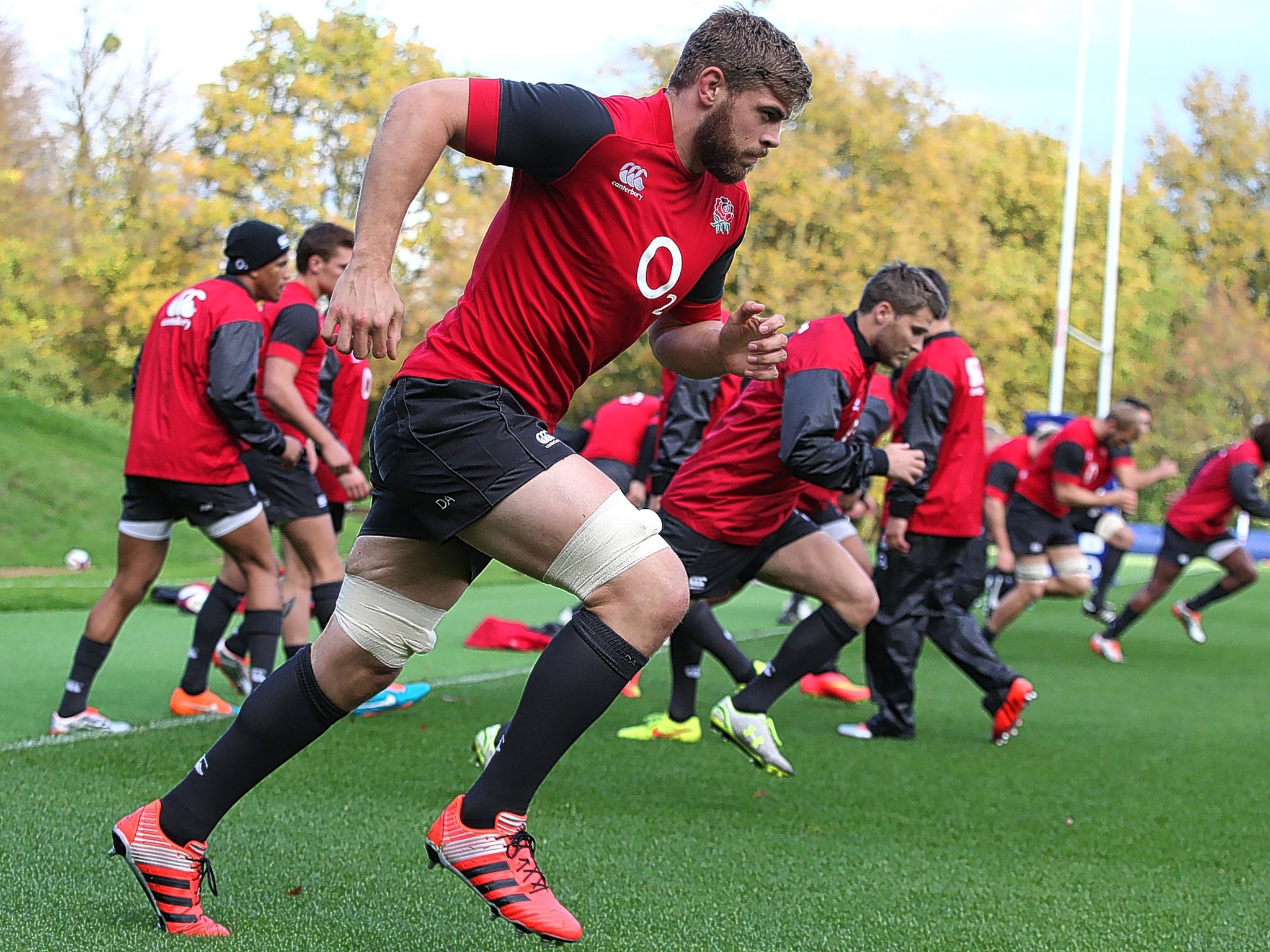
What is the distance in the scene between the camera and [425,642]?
316cm

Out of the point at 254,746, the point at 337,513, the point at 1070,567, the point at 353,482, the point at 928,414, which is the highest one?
the point at 928,414

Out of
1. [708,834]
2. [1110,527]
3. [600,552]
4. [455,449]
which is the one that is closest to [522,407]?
[455,449]

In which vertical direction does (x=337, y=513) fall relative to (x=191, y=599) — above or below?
above

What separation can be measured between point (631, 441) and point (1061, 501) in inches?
153

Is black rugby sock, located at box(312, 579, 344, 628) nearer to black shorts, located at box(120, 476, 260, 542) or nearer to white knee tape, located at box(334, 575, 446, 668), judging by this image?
black shorts, located at box(120, 476, 260, 542)

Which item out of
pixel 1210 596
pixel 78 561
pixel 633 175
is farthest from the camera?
pixel 78 561

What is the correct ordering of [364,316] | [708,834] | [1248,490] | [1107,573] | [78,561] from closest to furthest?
1. [364,316]
2. [708,834]
3. [1248,490]
4. [1107,573]
5. [78,561]

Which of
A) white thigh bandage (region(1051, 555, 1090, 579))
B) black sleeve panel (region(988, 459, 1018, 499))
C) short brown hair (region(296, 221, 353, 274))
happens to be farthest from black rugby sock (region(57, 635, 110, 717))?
black sleeve panel (region(988, 459, 1018, 499))

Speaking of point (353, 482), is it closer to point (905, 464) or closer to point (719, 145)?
point (905, 464)

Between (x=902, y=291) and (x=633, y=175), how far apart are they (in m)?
2.83

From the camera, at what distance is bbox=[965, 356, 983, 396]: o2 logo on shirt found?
6.46 m

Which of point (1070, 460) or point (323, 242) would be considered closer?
point (323, 242)

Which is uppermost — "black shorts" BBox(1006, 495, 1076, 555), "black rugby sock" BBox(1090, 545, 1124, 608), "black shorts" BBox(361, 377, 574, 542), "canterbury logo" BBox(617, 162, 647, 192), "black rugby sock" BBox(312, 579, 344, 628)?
"canterbury logo" BBox(617, 162, 647, 192)

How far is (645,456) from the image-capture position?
8.59 m
